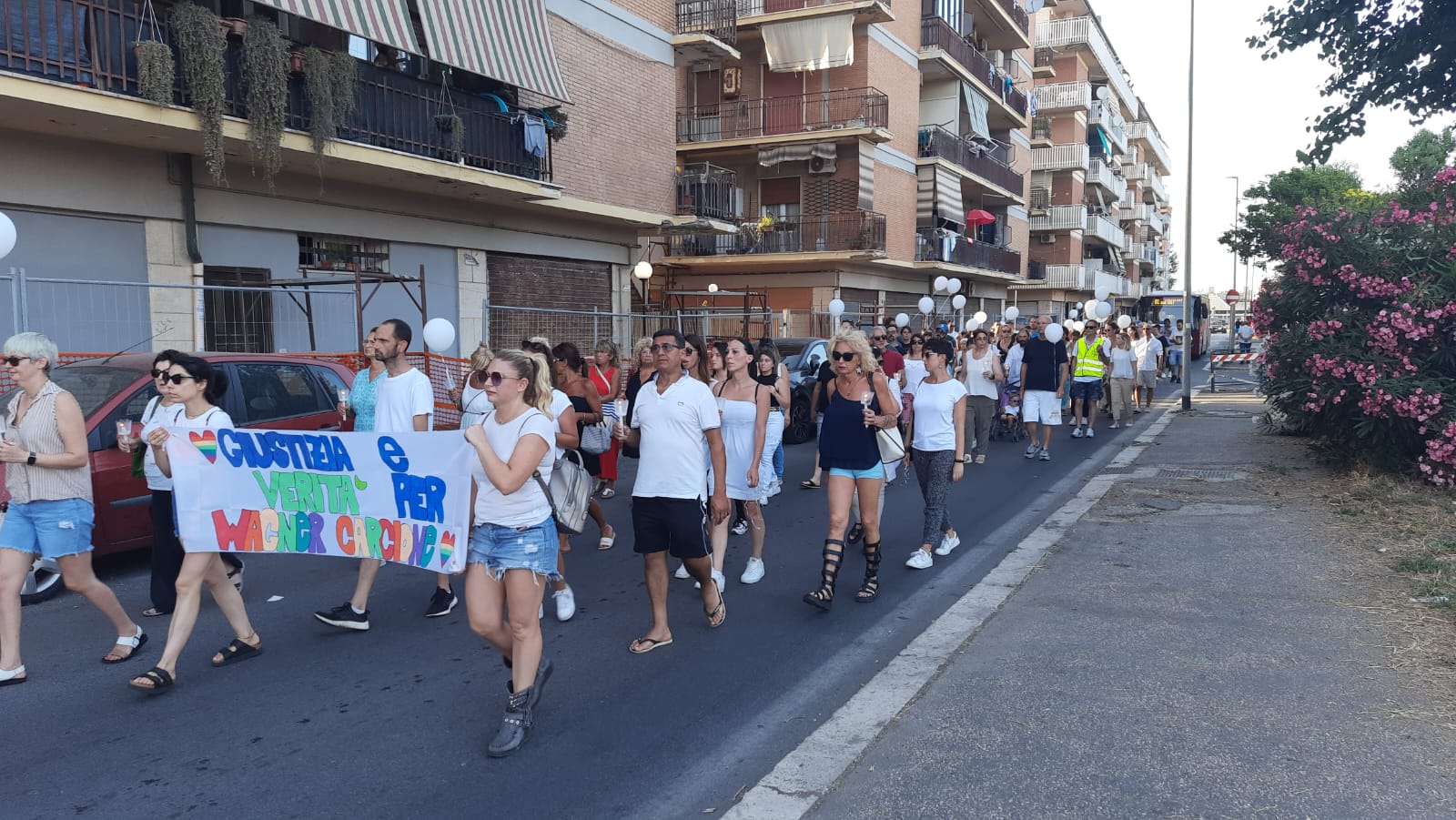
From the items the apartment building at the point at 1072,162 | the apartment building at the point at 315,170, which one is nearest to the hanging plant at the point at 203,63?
the apartment building at the point at 315,170

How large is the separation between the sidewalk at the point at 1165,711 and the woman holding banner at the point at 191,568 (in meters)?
3.14

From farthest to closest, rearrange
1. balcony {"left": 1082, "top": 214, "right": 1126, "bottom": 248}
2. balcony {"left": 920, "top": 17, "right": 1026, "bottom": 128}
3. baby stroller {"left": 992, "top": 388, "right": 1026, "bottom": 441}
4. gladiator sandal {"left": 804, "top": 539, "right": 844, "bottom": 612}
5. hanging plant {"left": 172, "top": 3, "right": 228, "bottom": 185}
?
balcony {"left": 1082, "top": 214, "right": 1126, "bottom": 248} → balcony {"left": 920, "top": 17, "right": 1026, "bottom": 128} → baby stroller {"left": 992, "top": 388, "right": 1026, "bottom": 441} → hanging plant {"left": 172, "top": 3, "right": 228, "bottom": 185} → gladiator sandal {"left": 804, "top": 539, "right": 844, "bottom": 612}

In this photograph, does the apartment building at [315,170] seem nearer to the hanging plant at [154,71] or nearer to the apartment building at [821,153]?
the hanging plant at [154,71]

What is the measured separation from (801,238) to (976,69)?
38.5 feet

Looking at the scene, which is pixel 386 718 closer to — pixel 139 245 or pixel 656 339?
pixel 656 339

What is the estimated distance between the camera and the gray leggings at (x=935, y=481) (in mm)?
7125

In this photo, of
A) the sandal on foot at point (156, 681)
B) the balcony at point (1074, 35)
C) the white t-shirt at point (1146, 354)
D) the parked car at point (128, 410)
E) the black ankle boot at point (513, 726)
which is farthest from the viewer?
the balcony at point (1074, 35)

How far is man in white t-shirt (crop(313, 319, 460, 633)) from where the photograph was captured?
18.2ft

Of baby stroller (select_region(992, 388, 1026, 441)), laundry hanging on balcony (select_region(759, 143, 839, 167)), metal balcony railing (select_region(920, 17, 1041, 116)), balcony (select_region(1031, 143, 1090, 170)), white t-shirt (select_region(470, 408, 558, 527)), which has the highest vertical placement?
metal balcony railing (select_region(920, 17, 1041, 116))

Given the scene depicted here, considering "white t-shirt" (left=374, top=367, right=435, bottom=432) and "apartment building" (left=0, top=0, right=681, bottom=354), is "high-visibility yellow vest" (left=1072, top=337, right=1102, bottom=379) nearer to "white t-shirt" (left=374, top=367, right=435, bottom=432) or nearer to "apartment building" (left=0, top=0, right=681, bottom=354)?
"apartment building" (left=0, top=0, right=681, bottom=354)

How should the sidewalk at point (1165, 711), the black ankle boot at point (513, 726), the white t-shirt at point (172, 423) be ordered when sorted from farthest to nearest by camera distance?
the white t-shirt at point (172, 423)
the black ankle boot at point (513, 726)
the sidewalk at point (1165, 711)

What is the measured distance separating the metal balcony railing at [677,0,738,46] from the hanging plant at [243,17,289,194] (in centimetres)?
1340

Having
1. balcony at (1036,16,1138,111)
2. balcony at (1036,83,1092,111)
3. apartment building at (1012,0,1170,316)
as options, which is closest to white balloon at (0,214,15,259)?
apartment building at (1012,0,1170,316)

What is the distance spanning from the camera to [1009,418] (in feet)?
48.9
